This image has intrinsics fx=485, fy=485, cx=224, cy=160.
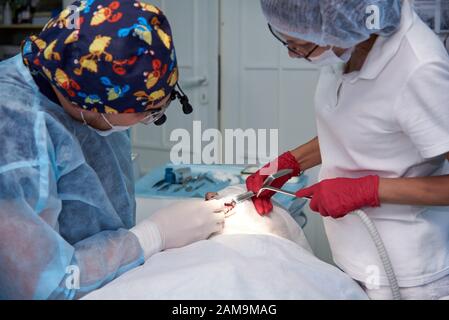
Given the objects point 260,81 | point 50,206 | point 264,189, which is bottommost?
point 260,81

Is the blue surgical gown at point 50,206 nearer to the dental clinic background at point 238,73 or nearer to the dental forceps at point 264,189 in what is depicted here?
the dental forceps at point 264,189

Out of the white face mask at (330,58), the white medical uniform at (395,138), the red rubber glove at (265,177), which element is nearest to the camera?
the white medical uniform at (395,138)

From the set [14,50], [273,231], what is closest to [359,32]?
[273,231]

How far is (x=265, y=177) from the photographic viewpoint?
1327 millimetres

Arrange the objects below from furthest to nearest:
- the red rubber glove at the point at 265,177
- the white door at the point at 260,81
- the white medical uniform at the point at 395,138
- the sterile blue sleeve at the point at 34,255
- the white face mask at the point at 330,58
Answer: the white door at the point at 260,81 → the red rubber glove at the point at 265,177 → the white face mask at the point at 330,58 → the white medical uniform at the point at 395,138 → the sterile blue sleeve at the point at 34,255

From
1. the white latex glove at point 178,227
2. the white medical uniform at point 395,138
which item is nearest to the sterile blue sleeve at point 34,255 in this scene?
the white latex glove at point 178,227

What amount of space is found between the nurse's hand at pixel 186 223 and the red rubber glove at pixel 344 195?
0.79ft

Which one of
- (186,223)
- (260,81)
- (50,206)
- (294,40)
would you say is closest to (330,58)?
(294,40)

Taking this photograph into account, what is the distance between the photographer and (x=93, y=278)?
911mm

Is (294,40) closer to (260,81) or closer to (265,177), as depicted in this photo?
(265,177)

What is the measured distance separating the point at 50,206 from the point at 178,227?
31cm

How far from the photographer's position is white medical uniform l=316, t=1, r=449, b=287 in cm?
91

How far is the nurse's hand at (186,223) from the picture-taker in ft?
3.54

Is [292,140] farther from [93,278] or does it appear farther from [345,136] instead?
[93,278]
